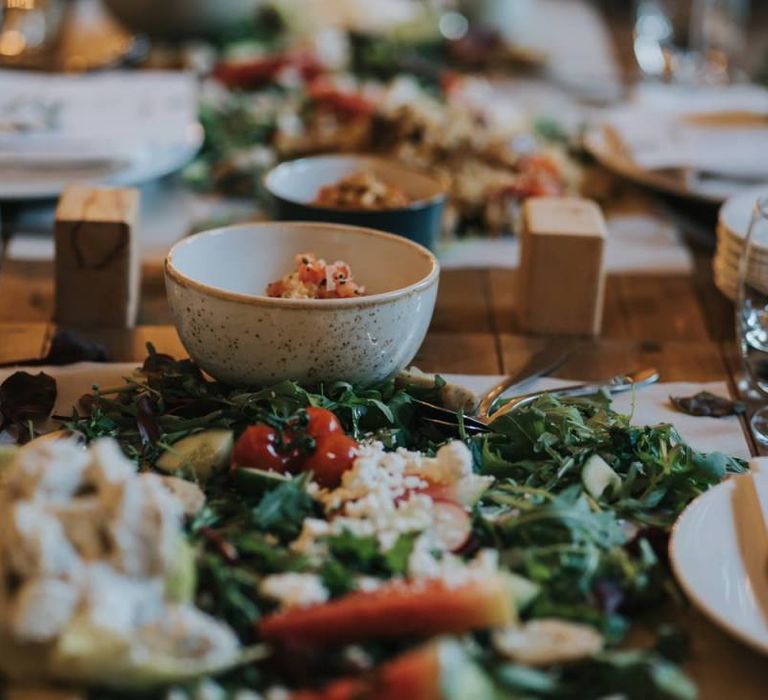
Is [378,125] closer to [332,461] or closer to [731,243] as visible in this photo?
[731,243]

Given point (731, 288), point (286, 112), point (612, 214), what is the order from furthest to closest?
point (286, 112) < point (612, 214) < point (731, 288)

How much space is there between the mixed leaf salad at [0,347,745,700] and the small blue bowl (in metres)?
0.45

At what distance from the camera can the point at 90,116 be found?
7.77 ft

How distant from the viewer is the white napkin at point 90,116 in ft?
6.82

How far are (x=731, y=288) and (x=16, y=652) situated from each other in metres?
1.21

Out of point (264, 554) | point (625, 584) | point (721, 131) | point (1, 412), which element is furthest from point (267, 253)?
point (721, 131)

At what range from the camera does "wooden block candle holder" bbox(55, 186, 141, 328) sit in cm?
170

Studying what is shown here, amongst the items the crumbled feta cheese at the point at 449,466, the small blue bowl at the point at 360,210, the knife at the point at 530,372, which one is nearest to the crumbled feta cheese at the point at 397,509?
the crumbled feta cheese at the point at 449,466

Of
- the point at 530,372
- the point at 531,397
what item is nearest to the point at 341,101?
the point at 530,372

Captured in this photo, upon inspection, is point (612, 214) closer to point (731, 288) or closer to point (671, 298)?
point (671, 298)

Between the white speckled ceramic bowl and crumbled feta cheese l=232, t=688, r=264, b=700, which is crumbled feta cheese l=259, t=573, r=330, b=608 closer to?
crumbled feta cheese l=232, t=688, r=264, b=700

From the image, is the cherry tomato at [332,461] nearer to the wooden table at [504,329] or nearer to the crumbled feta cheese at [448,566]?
the crumbled feta cheese at [448,566]

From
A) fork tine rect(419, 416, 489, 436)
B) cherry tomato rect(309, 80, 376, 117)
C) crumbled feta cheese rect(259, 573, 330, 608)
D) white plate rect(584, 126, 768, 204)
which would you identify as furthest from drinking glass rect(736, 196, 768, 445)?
cherry tomato rect(309, 80, 376, 117)

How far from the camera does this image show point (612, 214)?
2.31 m
